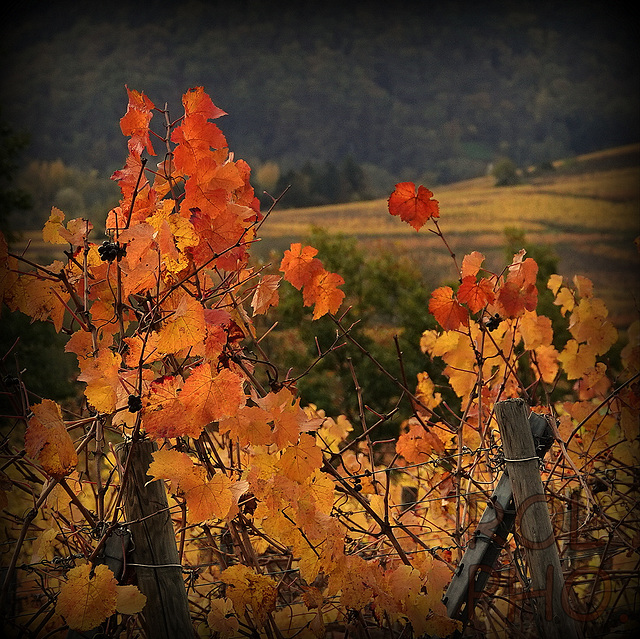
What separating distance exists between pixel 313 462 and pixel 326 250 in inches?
351

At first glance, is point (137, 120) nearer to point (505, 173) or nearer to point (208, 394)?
point (208, 394)

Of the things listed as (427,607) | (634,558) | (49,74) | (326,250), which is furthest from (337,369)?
(49,74)

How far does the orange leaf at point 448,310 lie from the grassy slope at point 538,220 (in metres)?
12.3

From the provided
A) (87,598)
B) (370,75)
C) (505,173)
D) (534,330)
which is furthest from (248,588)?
(370,75)

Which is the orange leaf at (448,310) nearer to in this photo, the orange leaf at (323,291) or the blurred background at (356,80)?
the orange leaf at (323,291)

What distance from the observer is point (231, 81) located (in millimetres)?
16672

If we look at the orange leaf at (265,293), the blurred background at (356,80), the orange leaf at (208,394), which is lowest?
the orange leaf at (208,394)

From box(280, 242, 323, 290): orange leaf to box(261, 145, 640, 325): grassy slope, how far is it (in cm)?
1243

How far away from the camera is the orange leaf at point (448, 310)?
1408 mm

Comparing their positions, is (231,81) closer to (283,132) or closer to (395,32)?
(283,132)

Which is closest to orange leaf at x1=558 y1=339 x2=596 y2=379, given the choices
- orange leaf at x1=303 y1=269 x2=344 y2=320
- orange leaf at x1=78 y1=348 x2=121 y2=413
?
orange leaf at x1=303 y1=269 x2=344 y2=320

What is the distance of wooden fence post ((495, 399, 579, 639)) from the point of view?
1169 mm

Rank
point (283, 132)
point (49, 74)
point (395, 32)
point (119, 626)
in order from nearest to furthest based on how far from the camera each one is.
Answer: point (119, 626) < point (49, 74) < point (283, 132) < point (395, 32)

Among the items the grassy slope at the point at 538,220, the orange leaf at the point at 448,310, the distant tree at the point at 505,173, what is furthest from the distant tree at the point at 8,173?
the distant tree at the point at 505,173
